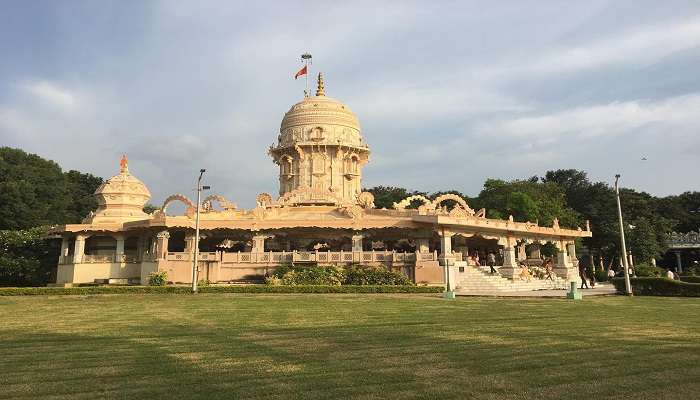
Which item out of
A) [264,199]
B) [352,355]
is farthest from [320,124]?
[352,355]

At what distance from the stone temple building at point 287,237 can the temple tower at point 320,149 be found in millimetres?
946

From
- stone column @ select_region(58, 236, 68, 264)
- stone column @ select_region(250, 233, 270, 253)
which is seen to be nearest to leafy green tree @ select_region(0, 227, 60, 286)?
stone column @ select_region(58, 236, 68, 264)

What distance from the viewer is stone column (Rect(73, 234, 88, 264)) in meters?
41.6

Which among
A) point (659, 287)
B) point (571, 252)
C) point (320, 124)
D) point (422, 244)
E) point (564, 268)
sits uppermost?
point (320, 124)

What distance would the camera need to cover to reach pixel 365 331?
44.3 feet

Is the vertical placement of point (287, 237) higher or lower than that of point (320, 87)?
lower

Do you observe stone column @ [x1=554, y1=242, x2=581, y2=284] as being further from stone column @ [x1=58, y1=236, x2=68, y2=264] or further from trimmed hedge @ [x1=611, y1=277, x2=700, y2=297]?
stone column @ [x1=58, y1=236, x2=68, y2=264]

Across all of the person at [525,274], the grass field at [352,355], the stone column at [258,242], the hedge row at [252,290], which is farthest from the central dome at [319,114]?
the grass field at [352,355]

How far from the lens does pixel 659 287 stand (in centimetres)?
2881

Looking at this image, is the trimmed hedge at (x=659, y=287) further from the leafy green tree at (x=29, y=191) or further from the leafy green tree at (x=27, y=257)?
the leafy green tree at (x=29, y=191)

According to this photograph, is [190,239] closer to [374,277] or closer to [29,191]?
[374,277]

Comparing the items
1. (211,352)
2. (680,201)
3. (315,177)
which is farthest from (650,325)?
(680,201)

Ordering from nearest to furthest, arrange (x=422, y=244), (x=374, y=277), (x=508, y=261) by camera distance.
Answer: (x=374, y=277) < (x=422, y=244) < (x=508, y=261)

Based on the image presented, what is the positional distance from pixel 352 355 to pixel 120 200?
40613mm
